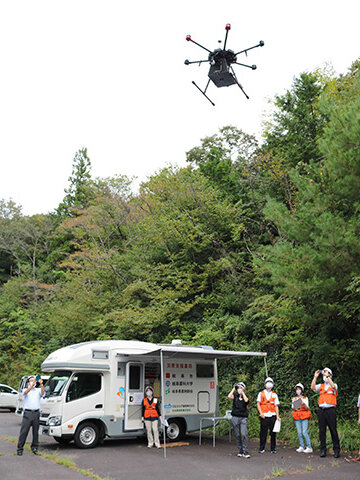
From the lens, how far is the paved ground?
870cm

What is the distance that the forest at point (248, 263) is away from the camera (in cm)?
1132

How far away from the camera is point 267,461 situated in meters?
10.4

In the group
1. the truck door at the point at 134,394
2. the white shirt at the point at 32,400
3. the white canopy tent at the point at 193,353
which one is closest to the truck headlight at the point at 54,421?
the white shirt at the point at 32,400

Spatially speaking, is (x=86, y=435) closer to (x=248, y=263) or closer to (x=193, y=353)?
(x=193, y=353)

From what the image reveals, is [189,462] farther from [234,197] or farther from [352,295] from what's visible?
[234,197]

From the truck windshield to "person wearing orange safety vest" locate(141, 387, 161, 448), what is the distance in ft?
6.92

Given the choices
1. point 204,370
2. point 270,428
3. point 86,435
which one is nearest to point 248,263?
point 204,370

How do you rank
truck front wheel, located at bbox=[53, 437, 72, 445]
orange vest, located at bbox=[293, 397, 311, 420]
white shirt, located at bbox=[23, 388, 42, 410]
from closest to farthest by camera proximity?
white shirt, located at bbox=[23, 388, 42, 410] < orange vest, located at bbox=[293, 397, 311, 420] < truck front wheel, located at bbox=[53, 437, 72, 445]

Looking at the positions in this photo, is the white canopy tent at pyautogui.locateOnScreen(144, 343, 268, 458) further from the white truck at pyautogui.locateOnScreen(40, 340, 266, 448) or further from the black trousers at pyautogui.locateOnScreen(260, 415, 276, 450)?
the black trousers at pyautogui.locateOnScreen(260, 415, 276, 450)

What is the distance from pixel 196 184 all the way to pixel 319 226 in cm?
1184

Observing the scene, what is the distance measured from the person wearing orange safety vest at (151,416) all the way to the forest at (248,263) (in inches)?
162

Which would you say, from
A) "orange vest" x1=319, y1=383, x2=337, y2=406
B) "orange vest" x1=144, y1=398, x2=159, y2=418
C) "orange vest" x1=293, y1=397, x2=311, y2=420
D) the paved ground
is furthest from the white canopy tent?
"orange vest" x1=319, y1=383, x2=337, y2=406

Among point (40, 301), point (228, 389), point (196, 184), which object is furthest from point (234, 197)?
point (40, 301)

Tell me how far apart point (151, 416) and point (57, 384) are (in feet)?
8.42
